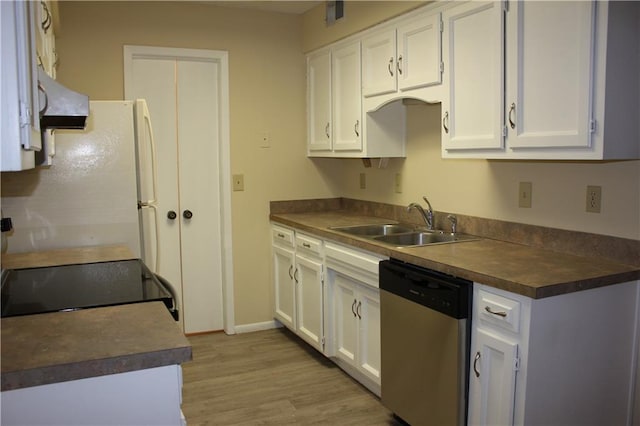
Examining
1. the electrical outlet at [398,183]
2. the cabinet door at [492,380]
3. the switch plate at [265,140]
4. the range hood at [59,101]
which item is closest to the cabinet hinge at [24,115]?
the range hood at [59,101]

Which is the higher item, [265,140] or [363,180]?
[265,140]

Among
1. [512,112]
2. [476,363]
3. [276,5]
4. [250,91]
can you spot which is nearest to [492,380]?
[476,363]

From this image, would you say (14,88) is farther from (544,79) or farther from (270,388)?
(270,388)

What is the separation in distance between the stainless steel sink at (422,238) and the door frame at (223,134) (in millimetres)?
1471

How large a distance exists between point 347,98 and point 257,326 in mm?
1879

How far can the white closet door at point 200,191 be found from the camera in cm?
417

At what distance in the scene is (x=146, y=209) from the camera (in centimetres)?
331

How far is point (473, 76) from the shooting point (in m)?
2.58

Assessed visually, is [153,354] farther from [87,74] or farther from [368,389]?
[87,74]

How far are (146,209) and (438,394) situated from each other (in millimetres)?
1916

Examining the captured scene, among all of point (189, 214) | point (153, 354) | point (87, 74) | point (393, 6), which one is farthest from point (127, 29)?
point (153, 354)

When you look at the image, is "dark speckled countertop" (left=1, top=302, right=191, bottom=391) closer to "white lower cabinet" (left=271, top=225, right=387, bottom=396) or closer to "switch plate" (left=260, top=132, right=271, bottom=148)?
"white lower cabinet" (left=271, top=225, right=387, bottom=396)

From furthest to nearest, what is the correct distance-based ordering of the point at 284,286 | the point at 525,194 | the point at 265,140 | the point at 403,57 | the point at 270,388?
the point at 265,140
the point at 284,286
the point at 270,388
the point at 403,57
the point at 525,194

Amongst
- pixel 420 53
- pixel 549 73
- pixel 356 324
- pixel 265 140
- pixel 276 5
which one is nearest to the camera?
pixel 549 73
